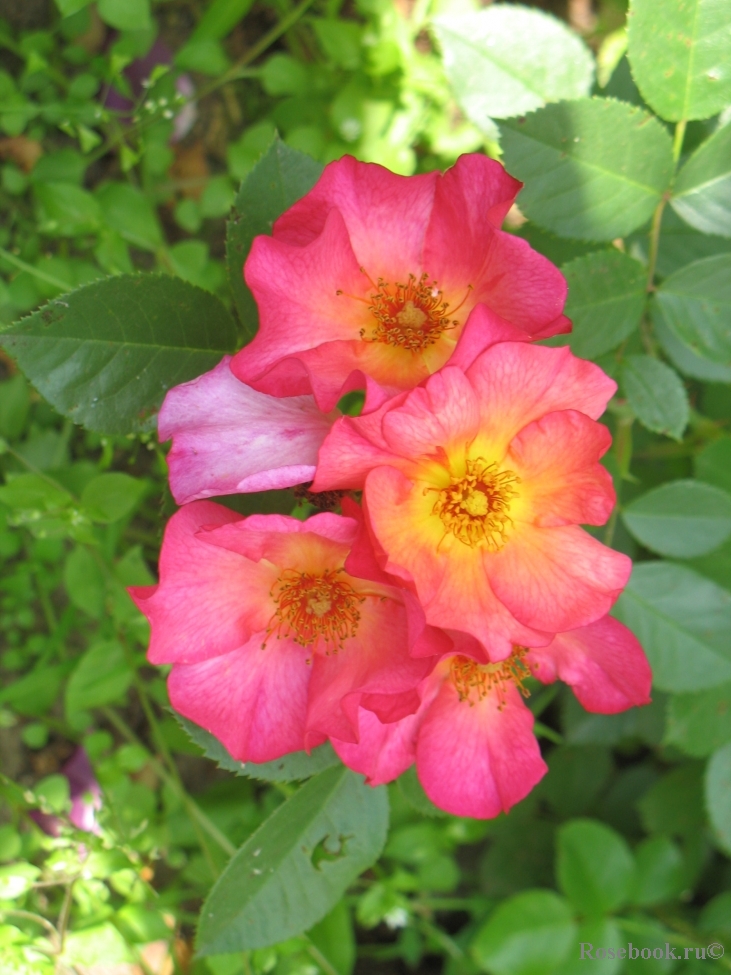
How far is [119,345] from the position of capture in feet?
3.32

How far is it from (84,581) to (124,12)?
0.97m

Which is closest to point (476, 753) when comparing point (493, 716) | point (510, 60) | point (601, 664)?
point (493, 716)

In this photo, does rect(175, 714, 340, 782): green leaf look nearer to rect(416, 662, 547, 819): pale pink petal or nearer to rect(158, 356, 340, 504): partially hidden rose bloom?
rect(416, 662, 547, 819): pale pink petal

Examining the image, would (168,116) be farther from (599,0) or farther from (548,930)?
(548,930)

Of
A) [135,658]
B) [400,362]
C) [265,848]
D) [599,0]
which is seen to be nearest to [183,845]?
[135,658]

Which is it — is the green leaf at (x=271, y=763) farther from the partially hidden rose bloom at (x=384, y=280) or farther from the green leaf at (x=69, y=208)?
the green leaf at (x=69, y=208)

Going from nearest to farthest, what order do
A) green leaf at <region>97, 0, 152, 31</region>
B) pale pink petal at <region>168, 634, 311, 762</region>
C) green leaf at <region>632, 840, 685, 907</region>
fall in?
pale pink petal at <region>168, 634, 311, 762</region> < green leaf at <region>97, 0, 152, 31</region> < green leaf at <region>632, 840, 685, 907</region>

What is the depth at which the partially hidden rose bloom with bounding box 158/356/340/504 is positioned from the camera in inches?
34.8

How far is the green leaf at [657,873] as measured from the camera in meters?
1.99

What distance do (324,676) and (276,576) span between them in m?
0.13

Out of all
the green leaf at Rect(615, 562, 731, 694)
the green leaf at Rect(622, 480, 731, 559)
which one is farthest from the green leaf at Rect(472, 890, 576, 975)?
the green leaf at Rect(622, 480, 731, 559)

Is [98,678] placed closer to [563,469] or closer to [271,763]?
[271,763]

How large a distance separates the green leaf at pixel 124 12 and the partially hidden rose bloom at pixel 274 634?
96cm

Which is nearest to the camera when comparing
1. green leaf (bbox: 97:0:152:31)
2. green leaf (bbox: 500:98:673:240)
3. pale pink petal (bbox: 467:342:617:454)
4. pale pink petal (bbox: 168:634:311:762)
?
pale pink petal (bbox: 467:342:617:454)
